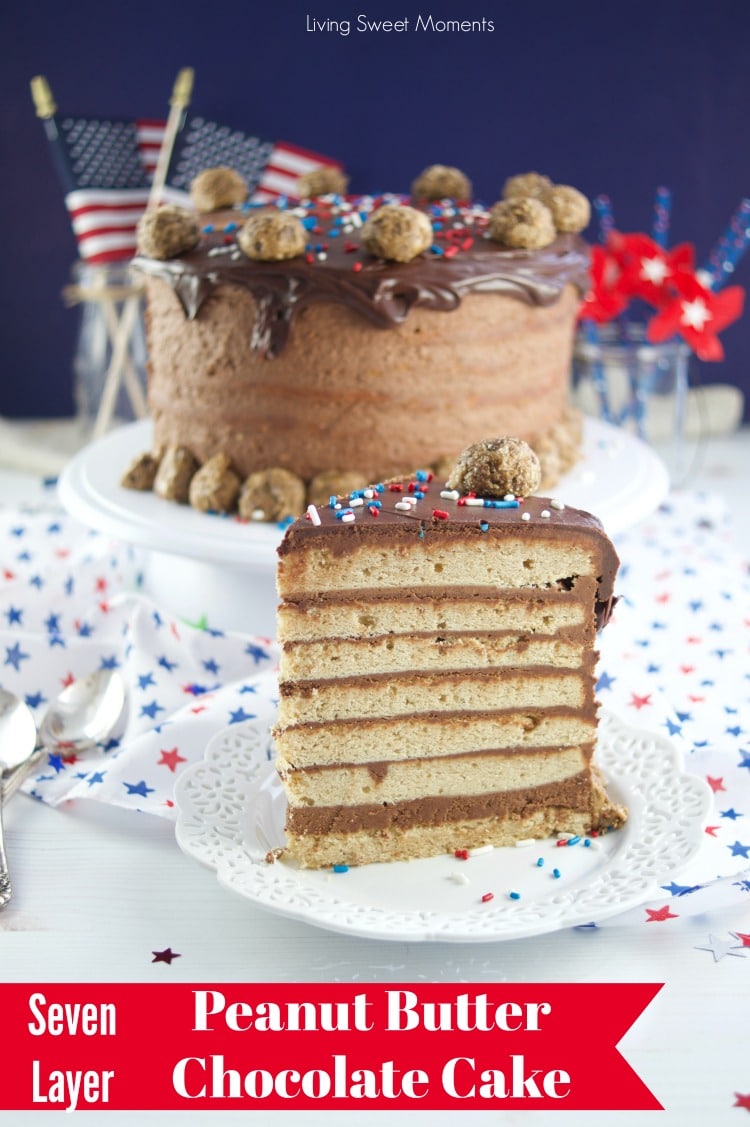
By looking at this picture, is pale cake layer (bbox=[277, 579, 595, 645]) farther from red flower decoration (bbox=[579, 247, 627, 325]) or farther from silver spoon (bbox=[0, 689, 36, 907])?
red flower decoration (bbox=[579, 247, 627, 325])

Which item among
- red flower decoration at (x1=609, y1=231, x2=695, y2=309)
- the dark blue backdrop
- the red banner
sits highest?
the dark blue backdrop

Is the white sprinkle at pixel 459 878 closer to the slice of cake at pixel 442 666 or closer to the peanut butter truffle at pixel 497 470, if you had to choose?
the slice of cake at pixel 442 666

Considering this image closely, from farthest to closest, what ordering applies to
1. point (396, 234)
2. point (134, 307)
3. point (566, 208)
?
1. point (134, 307)
2. point (566, 208)
3. point (396, 234)

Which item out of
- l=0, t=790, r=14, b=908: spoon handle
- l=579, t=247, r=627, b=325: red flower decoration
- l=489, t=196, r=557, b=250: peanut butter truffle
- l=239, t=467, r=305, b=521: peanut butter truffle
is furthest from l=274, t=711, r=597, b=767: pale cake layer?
l=579, t=247, r=627, b=325: red flower decoration

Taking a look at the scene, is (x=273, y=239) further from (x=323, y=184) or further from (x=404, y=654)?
(x=404, y=654)

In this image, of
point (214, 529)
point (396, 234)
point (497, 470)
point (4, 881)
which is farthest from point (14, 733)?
point (396, 234)

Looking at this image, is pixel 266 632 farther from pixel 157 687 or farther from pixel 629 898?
pixel 629 898
